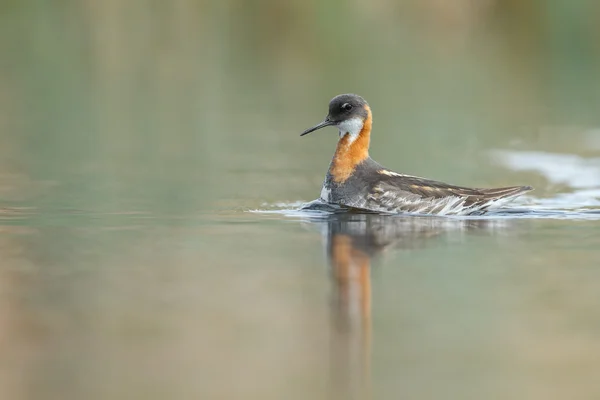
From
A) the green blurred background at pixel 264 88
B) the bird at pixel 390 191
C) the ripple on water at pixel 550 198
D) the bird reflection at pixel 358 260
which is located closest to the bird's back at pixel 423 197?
the bird at pixel 390 191

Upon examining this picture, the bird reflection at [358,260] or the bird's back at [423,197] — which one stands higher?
the bird's back at [423,197]

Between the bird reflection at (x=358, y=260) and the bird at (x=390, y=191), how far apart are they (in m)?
0.24

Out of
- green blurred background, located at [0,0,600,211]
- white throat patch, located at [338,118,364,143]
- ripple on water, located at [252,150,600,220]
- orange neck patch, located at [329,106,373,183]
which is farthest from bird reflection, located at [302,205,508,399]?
green blurred background, located at [0,0,600,211]

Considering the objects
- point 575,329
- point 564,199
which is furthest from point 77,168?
point 575,329

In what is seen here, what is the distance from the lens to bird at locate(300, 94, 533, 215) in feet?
36.0

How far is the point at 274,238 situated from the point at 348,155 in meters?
2.70

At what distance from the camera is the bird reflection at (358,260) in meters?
5.48

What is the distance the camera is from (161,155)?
49.6 ft

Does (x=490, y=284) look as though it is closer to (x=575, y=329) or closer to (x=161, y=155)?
(x=575, y=329)

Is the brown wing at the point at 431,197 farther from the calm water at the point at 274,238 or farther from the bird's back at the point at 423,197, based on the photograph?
the calm water at the point at 274,238

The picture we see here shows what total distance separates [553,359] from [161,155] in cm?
994

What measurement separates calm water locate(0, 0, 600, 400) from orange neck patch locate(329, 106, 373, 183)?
49 cm

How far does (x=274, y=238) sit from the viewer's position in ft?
30.5

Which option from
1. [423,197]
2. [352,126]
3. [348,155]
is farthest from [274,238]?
A: [352,126]
